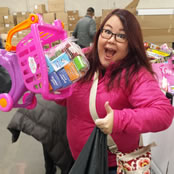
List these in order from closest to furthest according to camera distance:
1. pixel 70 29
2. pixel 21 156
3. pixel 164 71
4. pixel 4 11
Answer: pixel 164 71 < pixel 21 156 < pixel 70 29 < pixel 4 11

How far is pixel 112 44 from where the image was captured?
0.83 meters

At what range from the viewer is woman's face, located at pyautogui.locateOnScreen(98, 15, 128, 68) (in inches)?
32.0

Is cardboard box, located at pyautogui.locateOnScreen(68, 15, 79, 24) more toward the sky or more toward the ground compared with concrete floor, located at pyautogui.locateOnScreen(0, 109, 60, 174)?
more toward the sky

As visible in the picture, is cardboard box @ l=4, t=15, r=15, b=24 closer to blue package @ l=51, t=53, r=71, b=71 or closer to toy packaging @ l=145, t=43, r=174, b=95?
toy packaging @ l=145, t=43, r=174, b=95

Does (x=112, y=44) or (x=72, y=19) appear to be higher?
(x=72, y=19)

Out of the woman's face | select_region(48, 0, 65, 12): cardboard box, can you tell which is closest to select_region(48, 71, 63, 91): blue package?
the woman's face

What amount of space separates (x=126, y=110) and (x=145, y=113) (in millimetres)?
66

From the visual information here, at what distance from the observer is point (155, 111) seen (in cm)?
64

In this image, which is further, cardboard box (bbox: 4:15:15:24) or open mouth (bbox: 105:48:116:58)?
cardboard box (bbox: 4:15:15:24)

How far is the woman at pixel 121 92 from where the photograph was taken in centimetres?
63

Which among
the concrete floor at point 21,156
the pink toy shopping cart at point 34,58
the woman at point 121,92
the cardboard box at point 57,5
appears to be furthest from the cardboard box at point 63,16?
the pink toy shopping cart at point 34,58

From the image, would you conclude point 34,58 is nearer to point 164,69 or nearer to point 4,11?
point 164,69

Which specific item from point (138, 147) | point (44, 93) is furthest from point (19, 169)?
point (44, 93)

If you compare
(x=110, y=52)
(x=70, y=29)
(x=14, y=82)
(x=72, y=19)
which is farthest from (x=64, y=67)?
(x=72, y=19)
